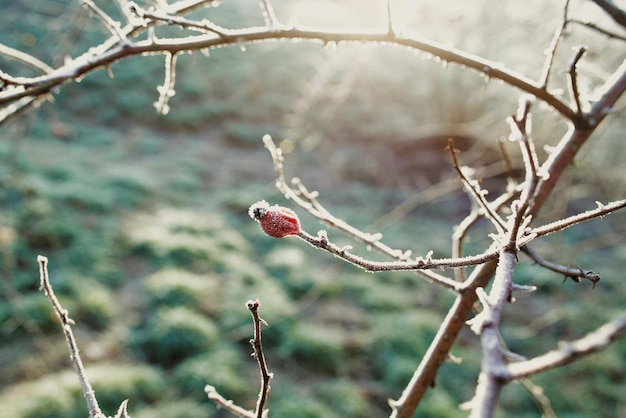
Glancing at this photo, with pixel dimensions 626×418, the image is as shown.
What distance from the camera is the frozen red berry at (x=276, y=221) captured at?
71 centimetres

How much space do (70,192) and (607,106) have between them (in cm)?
597

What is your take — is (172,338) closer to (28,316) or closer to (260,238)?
(28,316)

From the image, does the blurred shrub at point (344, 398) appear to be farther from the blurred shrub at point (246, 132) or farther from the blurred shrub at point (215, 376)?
the blurred shrub at point (246, 132)

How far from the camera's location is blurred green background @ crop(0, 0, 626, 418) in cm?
378

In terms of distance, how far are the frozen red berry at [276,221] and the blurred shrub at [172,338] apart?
3742 millimetres

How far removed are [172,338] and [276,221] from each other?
3783 millimetres

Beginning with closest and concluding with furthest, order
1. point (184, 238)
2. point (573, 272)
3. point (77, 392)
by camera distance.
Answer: point (573, 272) < point (77, 392) < point (184, 238)

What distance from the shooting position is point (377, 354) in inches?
181

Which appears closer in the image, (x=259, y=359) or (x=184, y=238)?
(x=259, y=359)

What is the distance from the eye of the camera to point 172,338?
4207mm

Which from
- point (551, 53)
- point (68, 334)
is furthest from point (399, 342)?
point (68, 334)

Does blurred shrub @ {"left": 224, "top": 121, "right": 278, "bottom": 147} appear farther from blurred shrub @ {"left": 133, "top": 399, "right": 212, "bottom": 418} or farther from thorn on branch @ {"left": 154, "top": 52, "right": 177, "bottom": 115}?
thorn on branch @ {"left": 154, "top": 52, "right": 177, "bottom": 115}

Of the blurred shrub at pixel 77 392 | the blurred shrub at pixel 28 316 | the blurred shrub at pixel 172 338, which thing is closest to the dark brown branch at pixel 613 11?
the blurred shrub at pixel 77 392

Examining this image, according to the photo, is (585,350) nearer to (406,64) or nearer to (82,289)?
(82,289)
